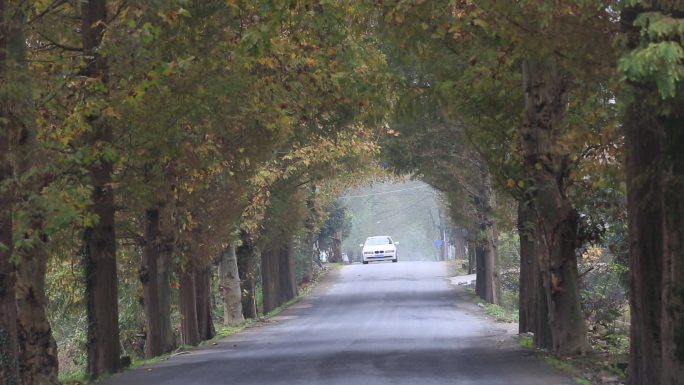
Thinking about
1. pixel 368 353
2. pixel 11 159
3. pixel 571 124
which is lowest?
pixel 368 353

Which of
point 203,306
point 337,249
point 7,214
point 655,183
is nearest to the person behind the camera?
point 655,183

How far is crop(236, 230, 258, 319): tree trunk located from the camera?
41406 millimetres

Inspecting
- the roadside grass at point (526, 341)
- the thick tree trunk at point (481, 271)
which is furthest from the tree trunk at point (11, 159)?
the thick tree trunk at point (481, 271)

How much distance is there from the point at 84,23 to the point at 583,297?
1338cm

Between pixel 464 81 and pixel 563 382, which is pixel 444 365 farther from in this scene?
pixel 464 81

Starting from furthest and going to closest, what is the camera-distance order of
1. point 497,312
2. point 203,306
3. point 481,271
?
point 481,271 < point 497,312 < point 203,306

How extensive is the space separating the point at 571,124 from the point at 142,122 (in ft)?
23.2

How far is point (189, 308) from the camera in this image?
30641 mm

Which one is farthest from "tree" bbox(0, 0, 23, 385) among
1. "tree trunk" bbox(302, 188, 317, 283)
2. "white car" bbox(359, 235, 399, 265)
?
"white car" bbox(359, 235, 399, 265)

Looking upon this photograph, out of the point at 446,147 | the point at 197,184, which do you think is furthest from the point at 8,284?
the point at 446,147

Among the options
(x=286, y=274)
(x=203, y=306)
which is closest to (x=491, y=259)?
(x=286, y=274)

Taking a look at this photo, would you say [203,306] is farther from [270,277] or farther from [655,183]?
[655,183]

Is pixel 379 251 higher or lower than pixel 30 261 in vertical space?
lower

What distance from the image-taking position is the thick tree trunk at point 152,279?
25.5 metres
